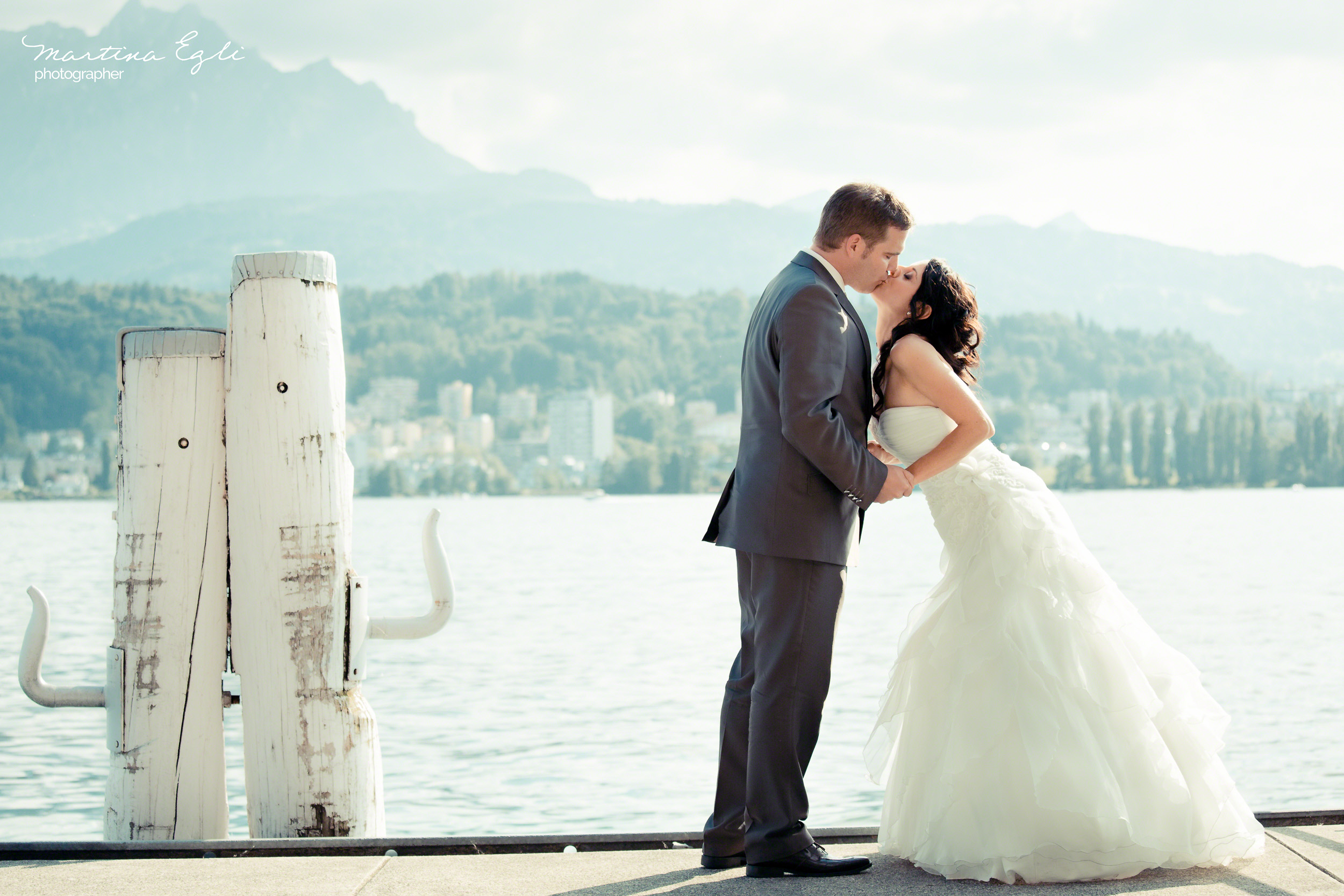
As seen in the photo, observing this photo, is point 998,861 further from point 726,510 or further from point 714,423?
point 714,423

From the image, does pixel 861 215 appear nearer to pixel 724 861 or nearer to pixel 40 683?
pixel 724 861

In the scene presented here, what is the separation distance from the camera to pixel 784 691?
3527 mm

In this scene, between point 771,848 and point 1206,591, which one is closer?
point 771,848

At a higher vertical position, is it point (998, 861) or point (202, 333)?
point (202, 333)

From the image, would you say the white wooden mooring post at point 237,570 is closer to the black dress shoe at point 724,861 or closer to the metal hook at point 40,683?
the metal hook at point 40,683

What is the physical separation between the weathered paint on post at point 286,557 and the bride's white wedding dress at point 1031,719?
5.56ft

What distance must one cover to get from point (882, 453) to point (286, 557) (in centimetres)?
186

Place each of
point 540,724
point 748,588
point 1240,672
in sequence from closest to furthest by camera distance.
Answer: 1. point 748,588
2. point 540,724
3. point 1240,672

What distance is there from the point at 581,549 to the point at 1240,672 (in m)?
38.7

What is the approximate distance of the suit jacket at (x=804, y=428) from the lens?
3.45 meters

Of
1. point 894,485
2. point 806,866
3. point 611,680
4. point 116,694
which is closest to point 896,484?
point 894,485

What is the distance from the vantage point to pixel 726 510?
3705 millimetres

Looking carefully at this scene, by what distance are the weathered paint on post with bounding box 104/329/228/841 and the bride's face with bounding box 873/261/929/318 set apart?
6.82 feet

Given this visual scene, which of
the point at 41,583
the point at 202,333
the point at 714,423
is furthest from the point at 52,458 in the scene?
the point at 202,333
